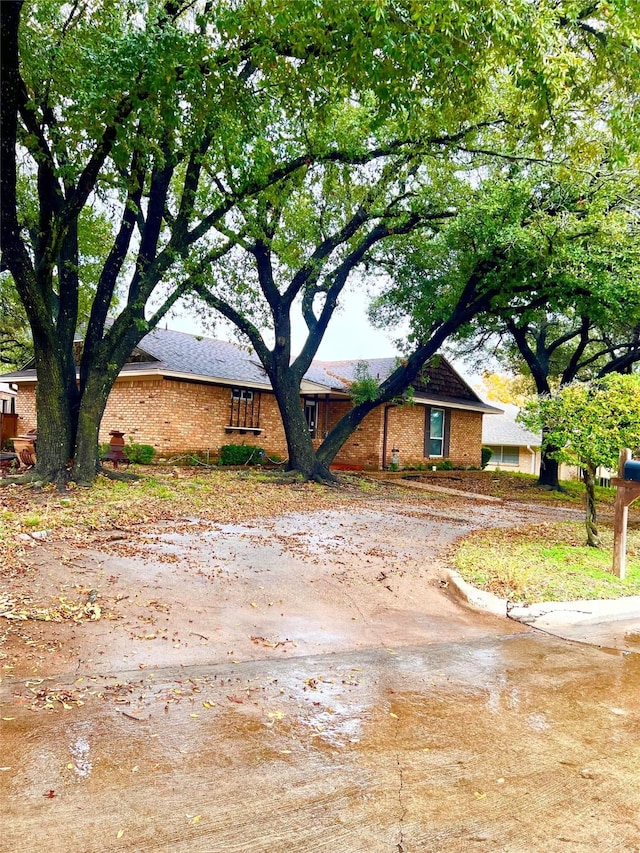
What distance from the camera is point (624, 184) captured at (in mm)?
12508

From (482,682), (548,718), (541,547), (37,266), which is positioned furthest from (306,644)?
(37,266)

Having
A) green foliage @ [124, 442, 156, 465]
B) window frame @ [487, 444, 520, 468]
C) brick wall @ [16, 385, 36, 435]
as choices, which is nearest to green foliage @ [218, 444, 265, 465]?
green foliage @ [124, 442, 156, 465]

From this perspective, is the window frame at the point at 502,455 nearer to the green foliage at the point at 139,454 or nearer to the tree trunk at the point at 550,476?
the tree trunk at the point at 550,476

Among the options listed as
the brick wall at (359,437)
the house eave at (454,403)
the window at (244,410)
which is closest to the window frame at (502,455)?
the house eave at (454,403)

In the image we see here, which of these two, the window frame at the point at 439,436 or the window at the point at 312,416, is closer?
the window at the point at 312,416

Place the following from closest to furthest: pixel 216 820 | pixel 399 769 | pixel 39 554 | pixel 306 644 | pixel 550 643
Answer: pixel 216 820
pixel 399 769
pixel 306 644
pixel 550 643
pixel 39 554

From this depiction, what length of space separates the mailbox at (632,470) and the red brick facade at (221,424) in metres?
13.8

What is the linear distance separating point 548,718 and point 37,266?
35.9ft

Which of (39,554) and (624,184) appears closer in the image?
(39,554)

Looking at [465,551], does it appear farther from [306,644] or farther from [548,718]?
[548,718]

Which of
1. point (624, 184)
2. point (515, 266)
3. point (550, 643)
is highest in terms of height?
point (624, 184)

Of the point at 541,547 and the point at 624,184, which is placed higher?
the point at 624,184

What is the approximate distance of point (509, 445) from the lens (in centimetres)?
3816

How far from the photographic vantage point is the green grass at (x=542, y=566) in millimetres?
6180
